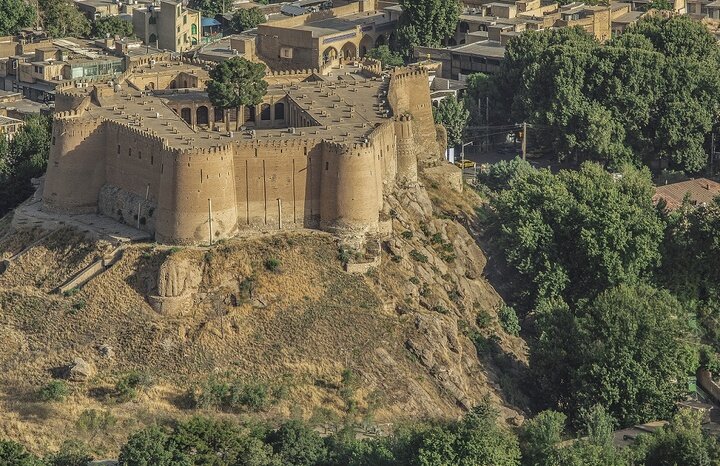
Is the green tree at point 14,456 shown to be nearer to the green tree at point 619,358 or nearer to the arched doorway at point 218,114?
the green tree at point 619,358

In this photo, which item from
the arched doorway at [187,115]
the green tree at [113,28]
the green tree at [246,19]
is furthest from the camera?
the green tree at [246,19]

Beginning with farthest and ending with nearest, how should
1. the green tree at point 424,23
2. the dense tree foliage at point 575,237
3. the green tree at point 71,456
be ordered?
the green tree at point 424,23
the dense tree foliage at point 575,237
the green tree at point 71,456

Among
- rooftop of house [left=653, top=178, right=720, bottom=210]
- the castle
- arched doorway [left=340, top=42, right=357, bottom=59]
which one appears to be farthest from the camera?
arched doorway [left=340, top=42, right=357, bottom=59]

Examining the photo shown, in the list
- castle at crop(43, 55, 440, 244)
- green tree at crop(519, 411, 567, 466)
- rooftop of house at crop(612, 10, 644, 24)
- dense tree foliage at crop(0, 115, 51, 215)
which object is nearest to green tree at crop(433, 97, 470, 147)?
castle at crop(43, 55, 440, 244)

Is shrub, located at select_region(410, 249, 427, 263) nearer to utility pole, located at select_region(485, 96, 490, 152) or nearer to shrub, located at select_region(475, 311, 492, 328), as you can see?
shrub, located at select_region(475, 311, 492, 328)

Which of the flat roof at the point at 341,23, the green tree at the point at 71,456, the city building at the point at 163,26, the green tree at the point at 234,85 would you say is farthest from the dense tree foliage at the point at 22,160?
the city building at the point at 163,26

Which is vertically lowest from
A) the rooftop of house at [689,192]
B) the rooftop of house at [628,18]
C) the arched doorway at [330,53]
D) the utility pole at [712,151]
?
the rooftop of house at [689,192]

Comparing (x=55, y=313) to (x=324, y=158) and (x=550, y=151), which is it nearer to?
(x=324, y=158)
